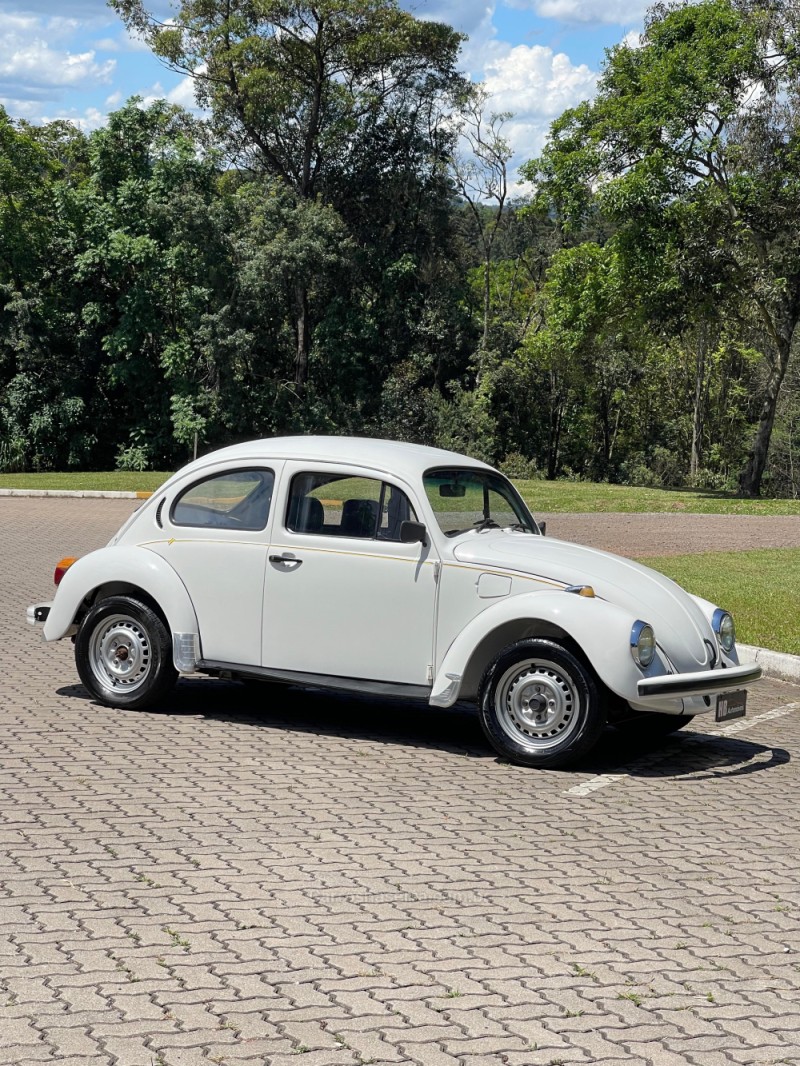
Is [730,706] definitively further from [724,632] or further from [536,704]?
[536,704]

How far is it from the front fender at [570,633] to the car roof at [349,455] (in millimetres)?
1092

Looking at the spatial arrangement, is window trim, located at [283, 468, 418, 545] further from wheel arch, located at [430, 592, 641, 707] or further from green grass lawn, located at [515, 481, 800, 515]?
green grass lawn, located at [515, 481, 800, 515]

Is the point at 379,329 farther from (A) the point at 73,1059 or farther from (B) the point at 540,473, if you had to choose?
(A) the point at 73,1059

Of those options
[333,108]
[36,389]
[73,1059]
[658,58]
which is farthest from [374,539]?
[333,108]

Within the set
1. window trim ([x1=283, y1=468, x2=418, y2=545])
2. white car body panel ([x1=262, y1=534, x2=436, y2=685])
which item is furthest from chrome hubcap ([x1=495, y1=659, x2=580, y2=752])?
window trim ([x1=283, y1=468, x2=418, y2=545])

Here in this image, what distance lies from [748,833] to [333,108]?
42.3m

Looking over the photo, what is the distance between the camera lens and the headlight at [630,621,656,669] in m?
7.09

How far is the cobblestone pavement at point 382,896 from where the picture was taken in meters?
4.00

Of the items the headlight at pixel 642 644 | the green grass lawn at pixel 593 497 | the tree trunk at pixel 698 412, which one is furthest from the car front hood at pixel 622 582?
the tree trunk at pixel 698 412

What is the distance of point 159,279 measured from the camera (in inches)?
1734

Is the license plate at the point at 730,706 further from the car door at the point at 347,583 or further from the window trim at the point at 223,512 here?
the window trim at the point at 223,512

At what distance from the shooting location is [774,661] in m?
10.6

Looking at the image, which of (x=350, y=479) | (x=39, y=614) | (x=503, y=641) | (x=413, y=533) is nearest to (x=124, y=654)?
(x=39, y=614)

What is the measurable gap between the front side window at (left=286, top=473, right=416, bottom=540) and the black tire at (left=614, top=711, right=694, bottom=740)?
6.05 ft
